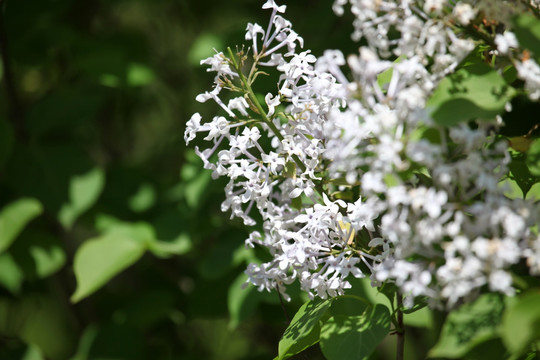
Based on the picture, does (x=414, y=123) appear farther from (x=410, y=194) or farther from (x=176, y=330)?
(x=176, y=330)

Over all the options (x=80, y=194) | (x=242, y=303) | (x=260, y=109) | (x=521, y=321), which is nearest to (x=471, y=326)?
(x=521, y=321)

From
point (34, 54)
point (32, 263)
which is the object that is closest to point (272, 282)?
point (32, 263)

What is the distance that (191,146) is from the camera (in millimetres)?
1539

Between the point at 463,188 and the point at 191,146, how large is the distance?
3.56ft

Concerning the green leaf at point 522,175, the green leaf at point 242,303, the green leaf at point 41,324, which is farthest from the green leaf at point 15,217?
the green leaf at point 522,175

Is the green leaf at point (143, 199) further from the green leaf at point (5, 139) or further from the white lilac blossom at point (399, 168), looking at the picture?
the white lilac blossom at point (399, 168)

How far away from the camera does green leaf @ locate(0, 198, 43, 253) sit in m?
1.50

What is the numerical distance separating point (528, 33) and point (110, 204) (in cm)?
139

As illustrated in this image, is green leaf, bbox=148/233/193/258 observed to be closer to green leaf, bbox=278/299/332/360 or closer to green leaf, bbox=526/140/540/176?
green leaf, bbox=278/299/332/360

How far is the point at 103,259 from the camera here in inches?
52.2

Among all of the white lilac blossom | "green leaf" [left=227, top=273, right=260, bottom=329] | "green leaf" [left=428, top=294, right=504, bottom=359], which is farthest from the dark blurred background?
"green leaf" [left=428, top=294, right=504, bottom=359]

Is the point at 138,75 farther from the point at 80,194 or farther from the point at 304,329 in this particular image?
the point at 304,329

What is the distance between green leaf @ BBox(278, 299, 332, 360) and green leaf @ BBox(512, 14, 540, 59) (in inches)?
13.6

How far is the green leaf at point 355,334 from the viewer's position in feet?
2.13
